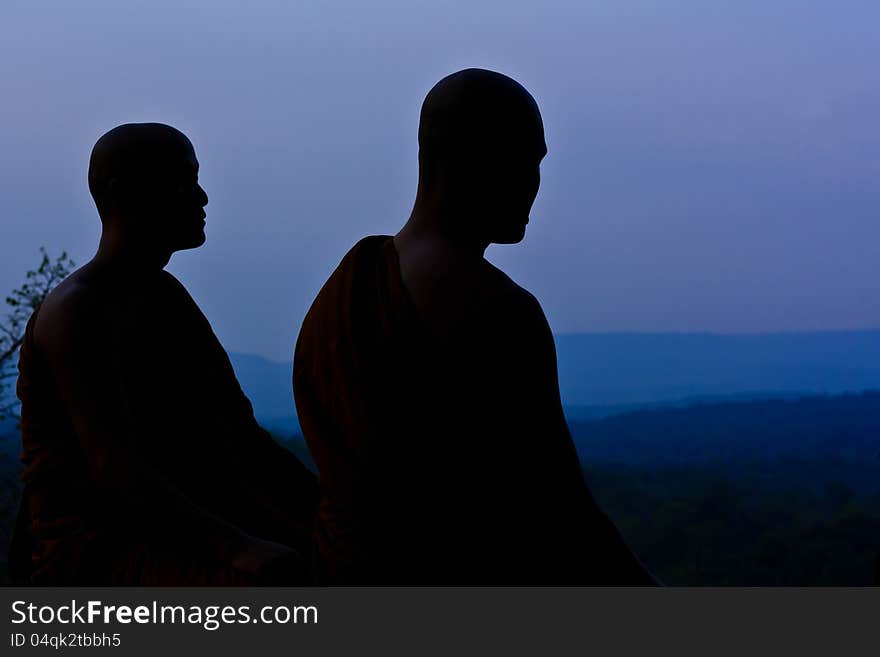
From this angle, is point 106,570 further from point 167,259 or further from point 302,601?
point 167,259

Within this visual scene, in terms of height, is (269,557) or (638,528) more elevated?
(638,528)

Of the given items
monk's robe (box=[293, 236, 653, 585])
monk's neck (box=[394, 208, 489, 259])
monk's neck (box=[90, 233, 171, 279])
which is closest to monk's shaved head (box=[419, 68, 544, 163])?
monk's neck (box=[394, 208, 489, 259])

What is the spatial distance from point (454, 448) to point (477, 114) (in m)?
0.93

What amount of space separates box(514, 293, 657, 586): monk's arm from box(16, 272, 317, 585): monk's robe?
85cm

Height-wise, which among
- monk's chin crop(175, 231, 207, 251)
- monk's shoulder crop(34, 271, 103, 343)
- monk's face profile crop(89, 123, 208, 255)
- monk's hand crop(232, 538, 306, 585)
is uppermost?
monk's face profile crop(89, 123, 208, 255)

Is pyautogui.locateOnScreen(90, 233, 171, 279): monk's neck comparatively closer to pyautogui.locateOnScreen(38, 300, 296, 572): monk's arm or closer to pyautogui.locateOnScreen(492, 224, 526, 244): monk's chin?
pyautogui.locateOnScreen(38, 300, 296, 572): monk's arm

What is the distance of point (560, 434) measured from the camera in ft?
10.1

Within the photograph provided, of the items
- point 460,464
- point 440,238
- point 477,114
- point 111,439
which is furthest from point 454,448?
point 111,439

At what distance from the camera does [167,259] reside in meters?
3.86

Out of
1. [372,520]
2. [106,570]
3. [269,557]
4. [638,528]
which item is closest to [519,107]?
[372,520]

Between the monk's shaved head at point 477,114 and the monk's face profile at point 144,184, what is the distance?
1007mm

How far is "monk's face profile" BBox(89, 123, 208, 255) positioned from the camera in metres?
3.73

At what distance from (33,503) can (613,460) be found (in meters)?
8.36

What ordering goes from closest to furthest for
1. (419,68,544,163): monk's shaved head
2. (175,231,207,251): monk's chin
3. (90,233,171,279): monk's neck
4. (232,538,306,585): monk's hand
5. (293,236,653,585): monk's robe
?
(293,236,653,585): monk's robe < (419,68,544,163): monk's shaved head < (232,538,306,585): monk's hand < (90,233,171,279): monk's neck < (175,231,207,251): monk's chin
